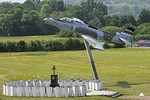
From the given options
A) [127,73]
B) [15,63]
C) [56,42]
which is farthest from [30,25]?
[127,73]

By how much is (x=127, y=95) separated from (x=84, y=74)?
1361cm

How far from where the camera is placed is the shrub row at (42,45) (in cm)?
8094

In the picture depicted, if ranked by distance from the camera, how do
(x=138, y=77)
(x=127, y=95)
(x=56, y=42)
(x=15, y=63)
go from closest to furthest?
(x=127, y=95)
(x=138, y=77)
(x=15, y=63)
(x=56, y=42)

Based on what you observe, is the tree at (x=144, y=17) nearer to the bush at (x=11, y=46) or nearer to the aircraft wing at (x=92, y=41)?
the bush at (x=11, y=46)

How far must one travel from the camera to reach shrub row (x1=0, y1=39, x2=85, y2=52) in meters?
80.9

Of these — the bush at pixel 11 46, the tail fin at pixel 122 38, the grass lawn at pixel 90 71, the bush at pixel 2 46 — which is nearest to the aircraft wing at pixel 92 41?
the tail fin at pixel 122 38

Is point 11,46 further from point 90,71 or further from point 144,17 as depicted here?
point 144,17

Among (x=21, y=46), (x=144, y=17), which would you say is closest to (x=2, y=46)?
(x=21, y=46)

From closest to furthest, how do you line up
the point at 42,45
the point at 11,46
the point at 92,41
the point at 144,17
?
the point at 92,41
the point at 11,46
the point at 42,45
the point at 144,17

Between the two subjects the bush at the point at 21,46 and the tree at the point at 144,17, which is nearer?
the bush at the point at 21,46

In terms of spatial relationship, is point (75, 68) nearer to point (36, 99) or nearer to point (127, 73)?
point (127, 73)

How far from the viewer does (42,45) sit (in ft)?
278

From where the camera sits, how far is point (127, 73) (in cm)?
5078

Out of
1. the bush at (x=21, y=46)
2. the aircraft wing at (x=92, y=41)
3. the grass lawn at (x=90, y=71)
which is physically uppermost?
the aircraft wing at (x=92, y=41)
